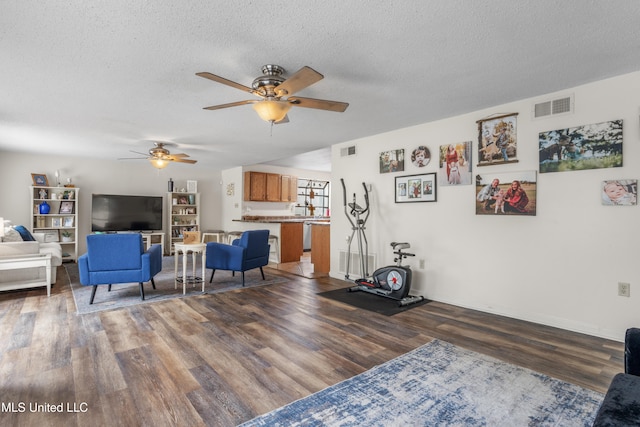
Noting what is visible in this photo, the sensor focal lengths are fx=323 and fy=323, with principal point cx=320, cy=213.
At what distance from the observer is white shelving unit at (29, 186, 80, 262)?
6684mm

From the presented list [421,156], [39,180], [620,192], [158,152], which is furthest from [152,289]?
[620,192]

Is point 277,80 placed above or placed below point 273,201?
above

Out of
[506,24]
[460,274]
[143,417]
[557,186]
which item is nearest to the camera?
[143,417]

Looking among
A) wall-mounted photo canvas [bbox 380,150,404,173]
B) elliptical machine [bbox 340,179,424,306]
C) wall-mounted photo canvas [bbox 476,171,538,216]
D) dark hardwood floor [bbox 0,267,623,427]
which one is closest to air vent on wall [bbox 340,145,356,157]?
elliptical machine [bbox 340,179,424,306]

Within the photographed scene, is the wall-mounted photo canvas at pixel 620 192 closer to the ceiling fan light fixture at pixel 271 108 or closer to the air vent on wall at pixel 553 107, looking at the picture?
the air vent on wall at pixel 553 107

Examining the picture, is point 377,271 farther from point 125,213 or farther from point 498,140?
point 125,213

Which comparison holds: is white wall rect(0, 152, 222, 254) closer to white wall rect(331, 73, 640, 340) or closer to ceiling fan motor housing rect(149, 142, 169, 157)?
ceiling fan motor housing rect(149, 142, 169, 157)

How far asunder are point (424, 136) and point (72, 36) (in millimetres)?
3730

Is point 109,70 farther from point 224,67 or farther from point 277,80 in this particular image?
point 277,80

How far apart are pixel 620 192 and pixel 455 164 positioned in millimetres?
1546

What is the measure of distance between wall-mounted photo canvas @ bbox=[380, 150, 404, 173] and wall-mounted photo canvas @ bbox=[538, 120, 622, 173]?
169cm

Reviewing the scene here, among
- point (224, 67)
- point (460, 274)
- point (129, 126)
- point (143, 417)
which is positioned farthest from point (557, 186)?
point (129, 126)

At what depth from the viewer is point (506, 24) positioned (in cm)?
208

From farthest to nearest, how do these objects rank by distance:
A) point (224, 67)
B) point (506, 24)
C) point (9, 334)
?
point (9, 334) < point (224, 67) < point (506, 24)
